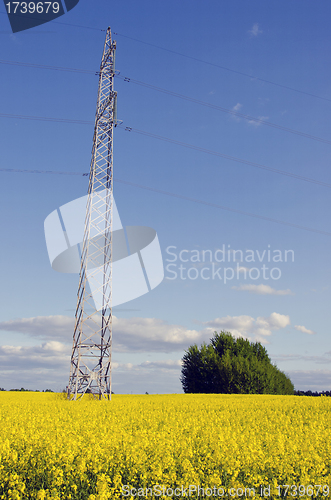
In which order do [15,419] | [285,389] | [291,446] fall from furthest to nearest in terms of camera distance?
[285,389] < [15,419] < [291,446]

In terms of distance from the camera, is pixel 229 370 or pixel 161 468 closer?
pixel 161 468

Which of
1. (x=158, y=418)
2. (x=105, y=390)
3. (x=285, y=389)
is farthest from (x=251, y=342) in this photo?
(x=158, y=418)

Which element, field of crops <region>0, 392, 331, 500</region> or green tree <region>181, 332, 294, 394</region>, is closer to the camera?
field of crops <region>0, 392, 331, 500</region>

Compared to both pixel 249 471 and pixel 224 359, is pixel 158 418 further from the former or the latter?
pixel 224 359

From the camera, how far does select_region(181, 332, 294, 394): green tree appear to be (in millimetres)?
49406

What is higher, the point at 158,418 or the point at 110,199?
the point at 110,199

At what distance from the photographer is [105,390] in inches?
853

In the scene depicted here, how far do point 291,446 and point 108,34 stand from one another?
2941 cm

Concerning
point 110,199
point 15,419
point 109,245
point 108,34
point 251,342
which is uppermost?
point 108,34

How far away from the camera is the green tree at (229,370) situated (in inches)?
1945

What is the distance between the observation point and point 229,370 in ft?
163

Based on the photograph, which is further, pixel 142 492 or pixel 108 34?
pixel 108 34

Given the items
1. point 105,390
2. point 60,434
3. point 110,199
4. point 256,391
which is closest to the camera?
point 60,434

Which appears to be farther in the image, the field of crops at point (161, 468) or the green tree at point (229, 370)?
the green tree at point (229, 370)
